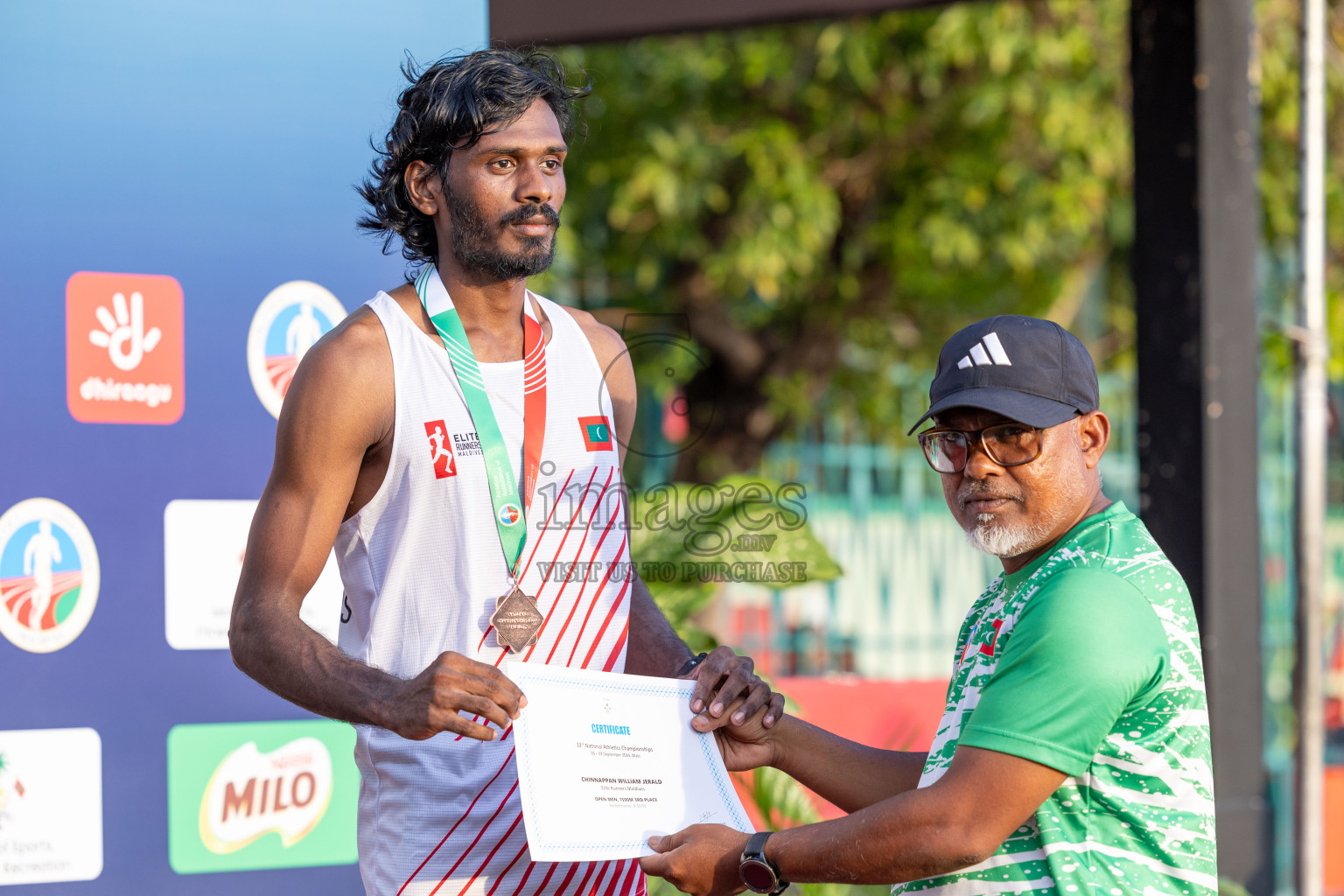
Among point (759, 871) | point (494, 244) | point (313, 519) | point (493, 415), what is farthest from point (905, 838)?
point (494, 244)

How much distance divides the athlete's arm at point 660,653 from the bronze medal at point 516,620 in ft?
1.07

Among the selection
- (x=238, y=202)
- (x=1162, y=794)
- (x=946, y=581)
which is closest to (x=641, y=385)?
Answer: (x=946, y=581)

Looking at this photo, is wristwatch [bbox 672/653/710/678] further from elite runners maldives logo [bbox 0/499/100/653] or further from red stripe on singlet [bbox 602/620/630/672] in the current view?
elite runners maldives logo [bbox 0/499/100/653]

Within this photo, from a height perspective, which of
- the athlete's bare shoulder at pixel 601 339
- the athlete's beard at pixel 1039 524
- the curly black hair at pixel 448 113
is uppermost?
the curly black hair at pixel 448 113

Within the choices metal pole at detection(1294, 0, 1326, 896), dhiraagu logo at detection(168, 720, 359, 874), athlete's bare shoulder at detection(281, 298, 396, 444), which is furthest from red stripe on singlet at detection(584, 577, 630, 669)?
metal pole at detection(1294, 0, 1326, 896)

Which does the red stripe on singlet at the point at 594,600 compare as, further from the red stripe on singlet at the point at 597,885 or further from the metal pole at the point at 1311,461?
the metal pole at the point at 1311,461

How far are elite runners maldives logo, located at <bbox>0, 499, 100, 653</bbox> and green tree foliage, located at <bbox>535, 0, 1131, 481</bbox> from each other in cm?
527

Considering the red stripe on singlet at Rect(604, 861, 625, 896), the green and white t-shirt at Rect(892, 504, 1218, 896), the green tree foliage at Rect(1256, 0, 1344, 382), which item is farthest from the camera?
the green tree foliage at Rect(1256, 0, 1344, 382)

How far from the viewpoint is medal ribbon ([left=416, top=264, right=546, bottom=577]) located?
97.2 inches

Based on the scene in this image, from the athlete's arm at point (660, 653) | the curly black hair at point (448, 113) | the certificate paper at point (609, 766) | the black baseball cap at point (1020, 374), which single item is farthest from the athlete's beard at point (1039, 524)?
the curly black hair at point (448, 113)

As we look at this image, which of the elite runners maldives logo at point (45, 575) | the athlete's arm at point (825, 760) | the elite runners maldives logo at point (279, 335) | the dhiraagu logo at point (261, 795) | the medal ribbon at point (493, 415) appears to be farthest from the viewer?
the elite runners maldives logo at point (279, 335)

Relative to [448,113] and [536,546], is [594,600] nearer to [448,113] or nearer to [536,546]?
[536,546]

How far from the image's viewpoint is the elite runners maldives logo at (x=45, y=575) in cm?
358

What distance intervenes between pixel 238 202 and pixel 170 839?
1.85 meters
